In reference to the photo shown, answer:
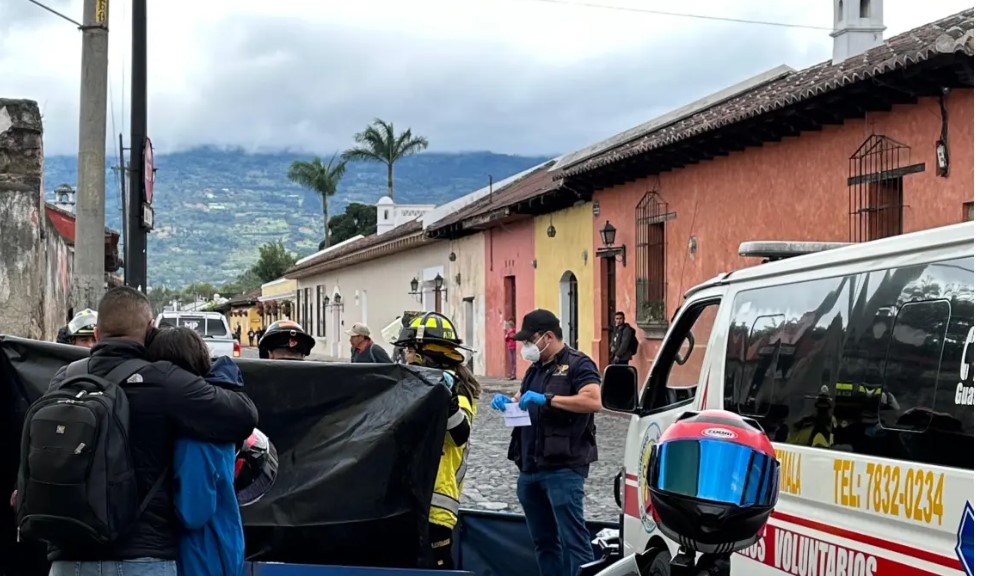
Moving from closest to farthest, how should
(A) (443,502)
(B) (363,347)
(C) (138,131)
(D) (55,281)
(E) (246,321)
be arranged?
(A) (443,502), (C) (138,131), (B) (363,347), (D) (55,281), (E) (246,321)

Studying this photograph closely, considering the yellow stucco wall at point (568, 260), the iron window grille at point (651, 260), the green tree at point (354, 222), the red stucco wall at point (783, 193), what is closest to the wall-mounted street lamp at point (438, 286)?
the yellow stucco wall at point (568, 260)

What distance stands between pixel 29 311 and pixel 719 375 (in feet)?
27.6

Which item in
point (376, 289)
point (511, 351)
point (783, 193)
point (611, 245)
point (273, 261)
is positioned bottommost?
point (511, 351)

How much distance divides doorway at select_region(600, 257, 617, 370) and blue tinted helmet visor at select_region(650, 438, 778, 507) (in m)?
20.0

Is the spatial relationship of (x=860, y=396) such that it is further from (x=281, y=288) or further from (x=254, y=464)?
(x=281, y=288)

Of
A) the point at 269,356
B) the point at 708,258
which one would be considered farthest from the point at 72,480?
the point at 708,258

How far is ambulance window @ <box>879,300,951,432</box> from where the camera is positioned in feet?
10.5

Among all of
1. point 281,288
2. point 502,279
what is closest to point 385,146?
point 281,288

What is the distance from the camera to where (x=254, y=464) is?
13.7 feet

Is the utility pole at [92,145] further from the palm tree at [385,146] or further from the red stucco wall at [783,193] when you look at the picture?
the palm tree at [385,146]

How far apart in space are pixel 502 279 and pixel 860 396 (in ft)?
85.4

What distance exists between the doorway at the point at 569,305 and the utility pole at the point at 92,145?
15983mm

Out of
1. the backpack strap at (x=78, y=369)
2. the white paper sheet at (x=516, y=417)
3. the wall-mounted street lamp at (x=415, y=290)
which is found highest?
the wall-mounted street lamp at (x=415, y=290)

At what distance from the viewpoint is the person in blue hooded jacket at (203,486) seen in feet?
11.7
